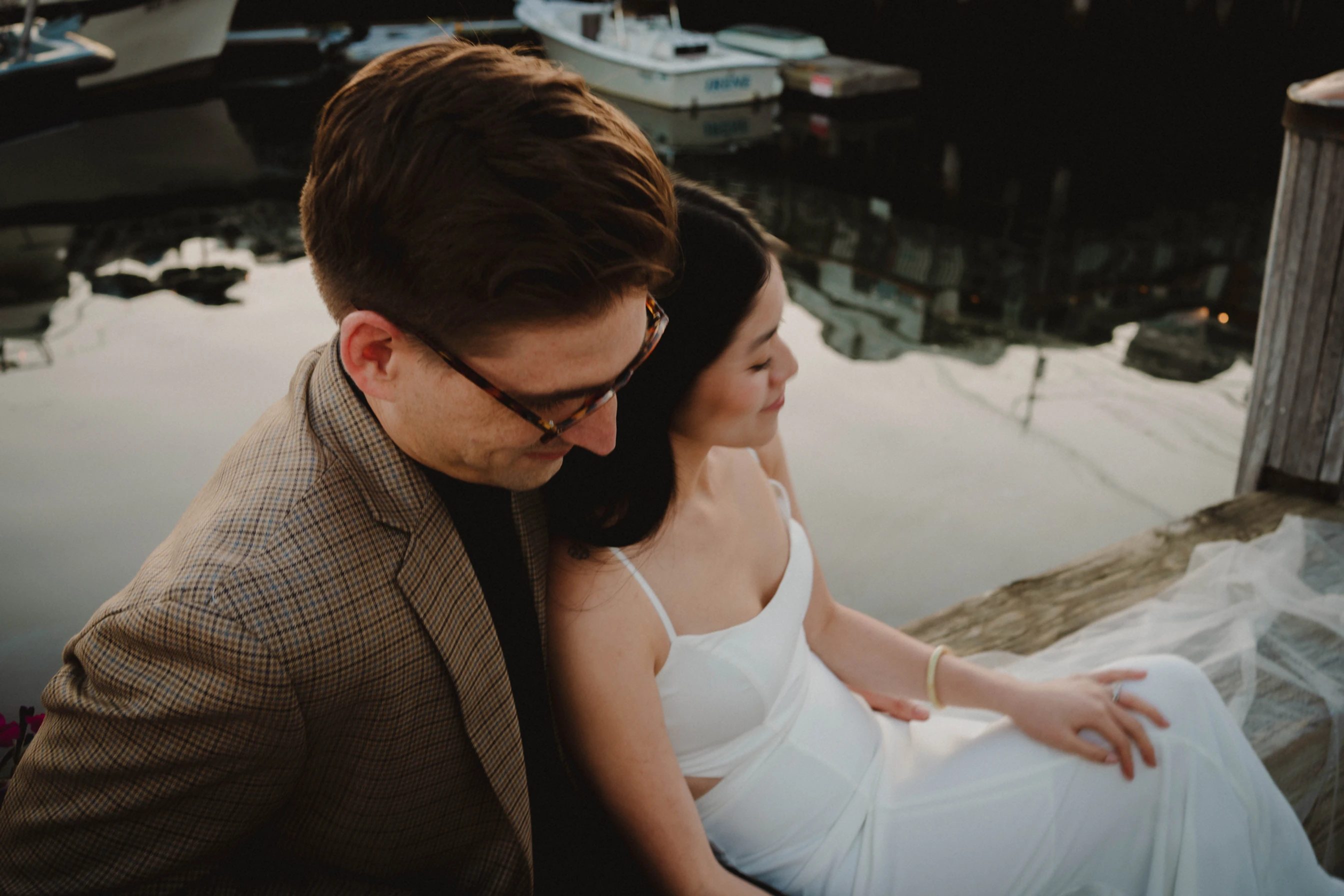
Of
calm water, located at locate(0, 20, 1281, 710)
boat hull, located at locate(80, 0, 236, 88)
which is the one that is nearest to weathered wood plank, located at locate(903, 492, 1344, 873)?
calm water, located at locate(0, 20, 1281, 710)

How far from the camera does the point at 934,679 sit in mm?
1941

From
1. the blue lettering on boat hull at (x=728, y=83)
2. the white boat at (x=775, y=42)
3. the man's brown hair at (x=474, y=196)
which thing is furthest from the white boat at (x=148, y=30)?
the man's brown hair at (x=474, y=196)

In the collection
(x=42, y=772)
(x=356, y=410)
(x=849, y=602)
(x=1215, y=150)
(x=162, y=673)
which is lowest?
(x=849, y=602)

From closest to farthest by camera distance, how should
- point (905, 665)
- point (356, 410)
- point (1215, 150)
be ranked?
point (356, 410), point (905, 665), point (1215, 150)

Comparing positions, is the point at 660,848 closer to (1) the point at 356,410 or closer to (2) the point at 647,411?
(2) the point at 647,411

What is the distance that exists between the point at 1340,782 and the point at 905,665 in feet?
3.37

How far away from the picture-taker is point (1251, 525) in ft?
9.79

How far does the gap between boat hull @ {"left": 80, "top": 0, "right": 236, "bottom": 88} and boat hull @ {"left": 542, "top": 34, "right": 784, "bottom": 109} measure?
18.6ft

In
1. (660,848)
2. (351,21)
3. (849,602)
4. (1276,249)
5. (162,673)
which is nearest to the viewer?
(162,673)

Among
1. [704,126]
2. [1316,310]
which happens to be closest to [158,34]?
[704,126]

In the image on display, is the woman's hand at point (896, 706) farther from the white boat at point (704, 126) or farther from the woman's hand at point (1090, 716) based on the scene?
the white boat at point (704, 126)

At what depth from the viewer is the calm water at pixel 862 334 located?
510 cm

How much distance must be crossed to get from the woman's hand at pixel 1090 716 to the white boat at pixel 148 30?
52.1 ft

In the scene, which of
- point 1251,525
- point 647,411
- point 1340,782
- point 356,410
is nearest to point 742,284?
point 647,411
